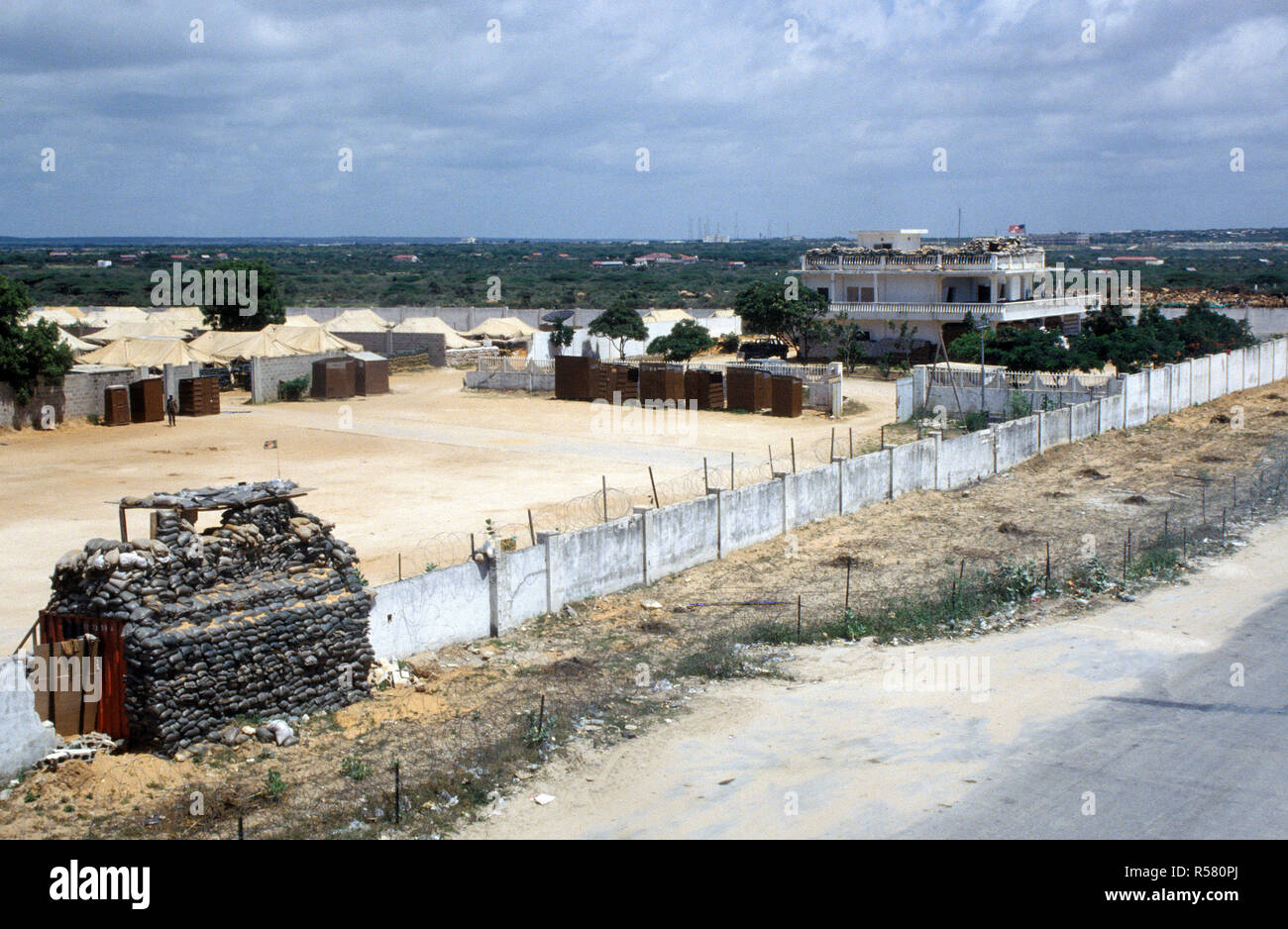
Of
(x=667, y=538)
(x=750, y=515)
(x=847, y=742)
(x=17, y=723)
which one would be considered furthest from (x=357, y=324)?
(x=847, y=742)

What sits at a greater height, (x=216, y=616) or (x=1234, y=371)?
(x=1234, y=371)

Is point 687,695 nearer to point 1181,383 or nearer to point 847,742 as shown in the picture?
point 847,742

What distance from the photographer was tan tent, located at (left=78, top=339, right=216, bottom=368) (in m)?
42.6

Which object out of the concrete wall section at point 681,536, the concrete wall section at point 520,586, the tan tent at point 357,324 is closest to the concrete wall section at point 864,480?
the concrete wall section at point 681,536

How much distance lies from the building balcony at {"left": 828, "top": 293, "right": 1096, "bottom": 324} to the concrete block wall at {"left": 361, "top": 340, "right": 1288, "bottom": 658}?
71.8 ft

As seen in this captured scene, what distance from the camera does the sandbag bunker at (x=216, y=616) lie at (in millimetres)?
12781

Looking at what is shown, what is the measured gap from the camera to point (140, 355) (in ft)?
141

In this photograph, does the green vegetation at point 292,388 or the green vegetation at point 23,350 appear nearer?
the green vegetation at point 23,350

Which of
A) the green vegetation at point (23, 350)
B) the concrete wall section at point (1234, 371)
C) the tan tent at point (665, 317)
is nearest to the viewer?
the green vegetation at point (23, 350)

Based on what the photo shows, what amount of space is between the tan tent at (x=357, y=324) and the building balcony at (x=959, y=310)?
69.8 feet

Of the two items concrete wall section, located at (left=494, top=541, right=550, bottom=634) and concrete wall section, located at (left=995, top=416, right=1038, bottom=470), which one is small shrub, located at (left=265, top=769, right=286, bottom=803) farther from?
concrete wall section, located at (left=995, top=416, right=1038, bottom=470)

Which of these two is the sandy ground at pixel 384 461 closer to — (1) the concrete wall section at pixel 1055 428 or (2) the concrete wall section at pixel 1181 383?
(1) the concrete wall section at pixel 1055 428

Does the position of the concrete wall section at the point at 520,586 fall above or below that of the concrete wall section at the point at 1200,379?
below

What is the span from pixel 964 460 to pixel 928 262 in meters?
30.7
